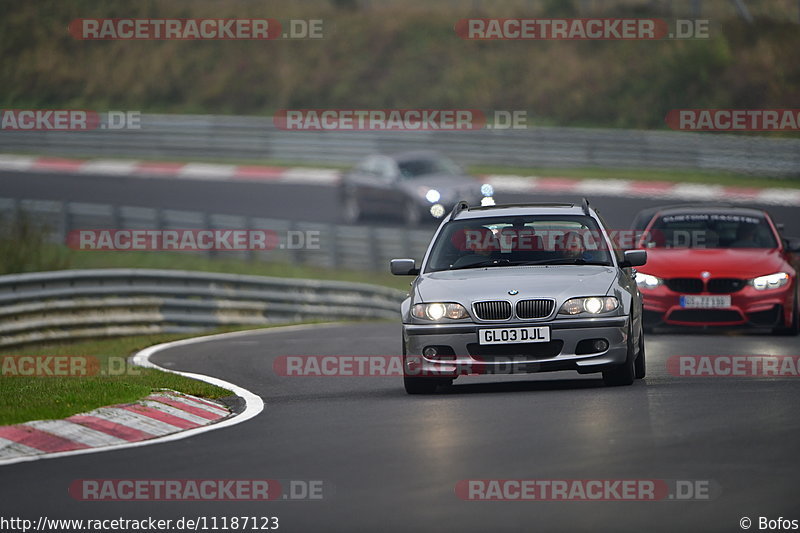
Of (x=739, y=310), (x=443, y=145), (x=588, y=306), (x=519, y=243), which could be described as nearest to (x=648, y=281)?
(x=739, y=310)

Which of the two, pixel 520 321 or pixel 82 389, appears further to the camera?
pixel 82 389

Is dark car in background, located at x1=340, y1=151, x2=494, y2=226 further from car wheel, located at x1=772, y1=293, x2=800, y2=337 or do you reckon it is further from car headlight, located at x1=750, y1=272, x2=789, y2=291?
car headlight, located at x1=750, y1=272, x2=789, y2=291

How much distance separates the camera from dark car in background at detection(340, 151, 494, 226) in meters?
34.9

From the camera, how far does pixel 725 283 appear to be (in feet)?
59.1

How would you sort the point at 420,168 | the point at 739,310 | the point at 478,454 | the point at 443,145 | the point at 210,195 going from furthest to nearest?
1. the point at 443,145
2. the point at 210,195
3. the point at 420,168
4. the point at 739,310
5. the point at 478,454

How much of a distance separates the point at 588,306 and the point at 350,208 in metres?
25.4

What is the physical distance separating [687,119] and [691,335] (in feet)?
95.1

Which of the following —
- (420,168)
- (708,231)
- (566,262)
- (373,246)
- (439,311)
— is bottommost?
(439,311)

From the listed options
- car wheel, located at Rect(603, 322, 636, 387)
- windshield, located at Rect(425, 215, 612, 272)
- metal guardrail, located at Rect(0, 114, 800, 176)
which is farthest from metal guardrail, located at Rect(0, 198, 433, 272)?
car wheel, located at Rect(603, 322, 636, 387)

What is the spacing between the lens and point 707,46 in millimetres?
47594

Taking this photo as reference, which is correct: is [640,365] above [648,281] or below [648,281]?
below

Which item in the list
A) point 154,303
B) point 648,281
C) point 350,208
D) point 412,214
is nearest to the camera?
point 648,281

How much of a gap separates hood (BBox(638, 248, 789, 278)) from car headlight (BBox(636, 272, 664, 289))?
0.16 feet

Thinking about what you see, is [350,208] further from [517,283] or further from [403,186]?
[517,283]
